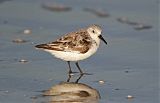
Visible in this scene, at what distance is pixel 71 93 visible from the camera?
7.75 metres

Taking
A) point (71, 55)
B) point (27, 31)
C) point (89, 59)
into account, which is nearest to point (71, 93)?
point (71, 55)

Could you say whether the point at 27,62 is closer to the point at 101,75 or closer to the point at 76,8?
the point at 101,75

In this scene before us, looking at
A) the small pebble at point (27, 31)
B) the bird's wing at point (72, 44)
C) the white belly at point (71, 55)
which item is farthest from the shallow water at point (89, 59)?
the bird's wing at point (72, 44)

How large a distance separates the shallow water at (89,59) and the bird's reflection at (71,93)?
4.9 inches

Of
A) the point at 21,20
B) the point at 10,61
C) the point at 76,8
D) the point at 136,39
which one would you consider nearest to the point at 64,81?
the point at 10,61

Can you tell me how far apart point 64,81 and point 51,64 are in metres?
0.90

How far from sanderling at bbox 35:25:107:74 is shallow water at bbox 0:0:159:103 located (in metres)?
0.26

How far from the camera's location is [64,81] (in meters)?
8.34

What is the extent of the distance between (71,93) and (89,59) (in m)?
1.91

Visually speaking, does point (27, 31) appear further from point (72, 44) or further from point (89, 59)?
point (72, 44)

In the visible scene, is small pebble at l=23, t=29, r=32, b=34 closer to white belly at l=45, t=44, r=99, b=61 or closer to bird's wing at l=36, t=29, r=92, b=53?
bird's wing at l=36, t=29, r=92, b=53

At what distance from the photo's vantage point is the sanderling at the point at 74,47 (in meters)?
8.70

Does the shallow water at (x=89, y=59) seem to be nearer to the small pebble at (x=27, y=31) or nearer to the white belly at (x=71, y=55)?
the small pebble at (x=27, y=31)

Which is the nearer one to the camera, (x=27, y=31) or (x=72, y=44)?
(x=72, y=44)
